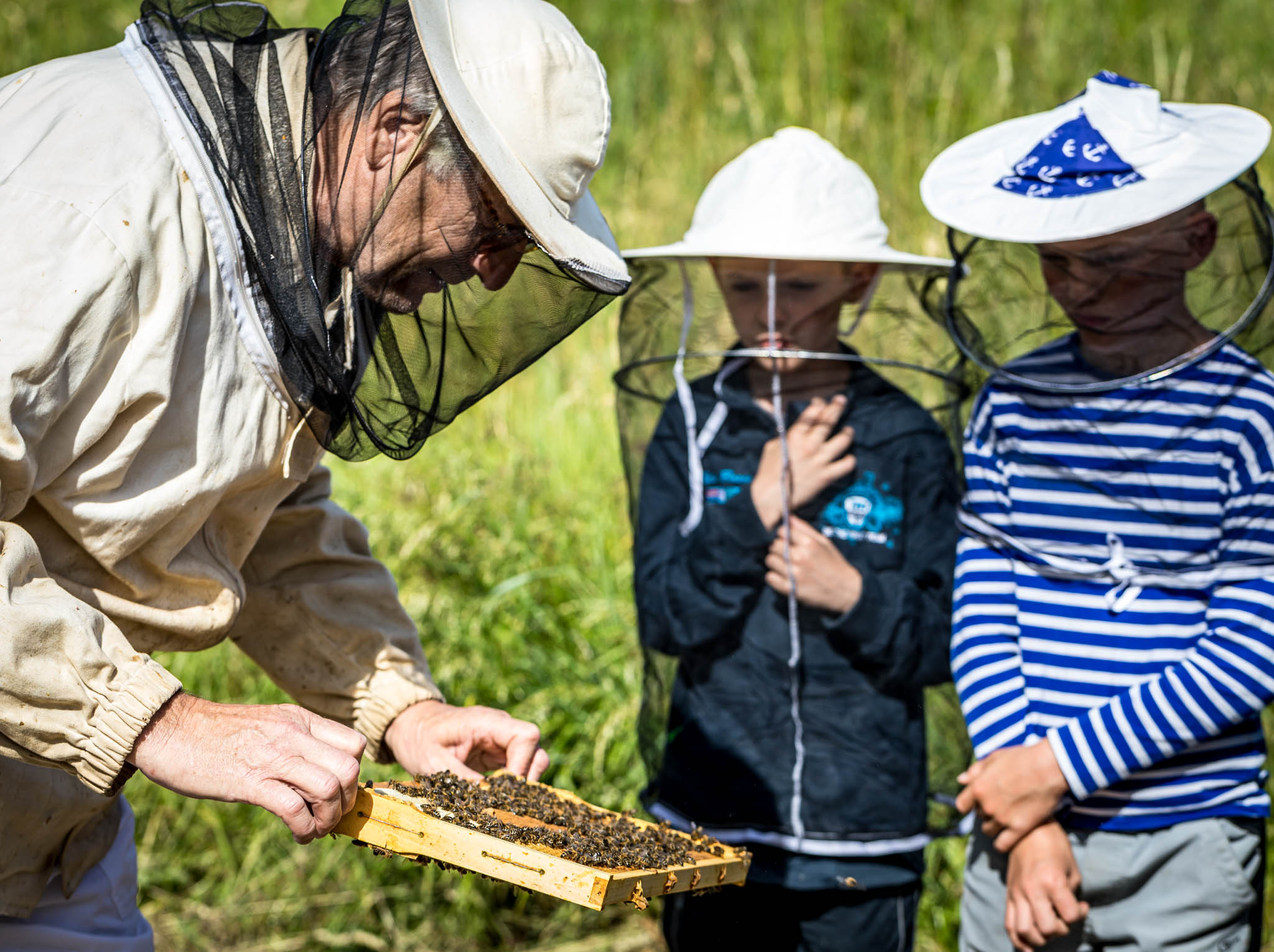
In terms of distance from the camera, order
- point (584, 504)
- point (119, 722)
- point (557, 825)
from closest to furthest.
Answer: point (119, 722)
point (557, 825)
point (584, 504)

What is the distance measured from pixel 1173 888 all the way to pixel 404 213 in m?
2.02

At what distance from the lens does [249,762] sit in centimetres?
149

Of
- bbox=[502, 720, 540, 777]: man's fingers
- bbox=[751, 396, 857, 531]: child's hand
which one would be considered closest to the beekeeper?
bbox=[502, 720, 540, 777]: man's fingers

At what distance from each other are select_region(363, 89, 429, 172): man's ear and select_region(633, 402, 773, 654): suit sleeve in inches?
47.2

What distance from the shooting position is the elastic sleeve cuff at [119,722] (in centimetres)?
145

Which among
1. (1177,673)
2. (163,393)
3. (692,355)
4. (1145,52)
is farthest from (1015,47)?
(163,393)

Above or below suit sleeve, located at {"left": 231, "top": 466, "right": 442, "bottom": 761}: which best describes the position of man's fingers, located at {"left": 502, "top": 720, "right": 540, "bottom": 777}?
below

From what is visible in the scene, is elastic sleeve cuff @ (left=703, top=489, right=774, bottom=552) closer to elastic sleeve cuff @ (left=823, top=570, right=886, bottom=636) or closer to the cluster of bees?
elastic sleeve cuff @ (left=823, top=570, right=886, bottom=636)

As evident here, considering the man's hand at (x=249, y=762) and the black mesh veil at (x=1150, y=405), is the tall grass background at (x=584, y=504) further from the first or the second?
the man's hand at (x=249, y=762)

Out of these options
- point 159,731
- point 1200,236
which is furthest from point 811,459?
point 159,731

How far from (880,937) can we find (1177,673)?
949 millimetres

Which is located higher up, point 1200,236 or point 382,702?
point 1200,236

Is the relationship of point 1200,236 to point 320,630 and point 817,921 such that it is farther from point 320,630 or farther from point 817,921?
point 320,630

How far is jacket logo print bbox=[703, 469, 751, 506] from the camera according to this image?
268 centimetres
